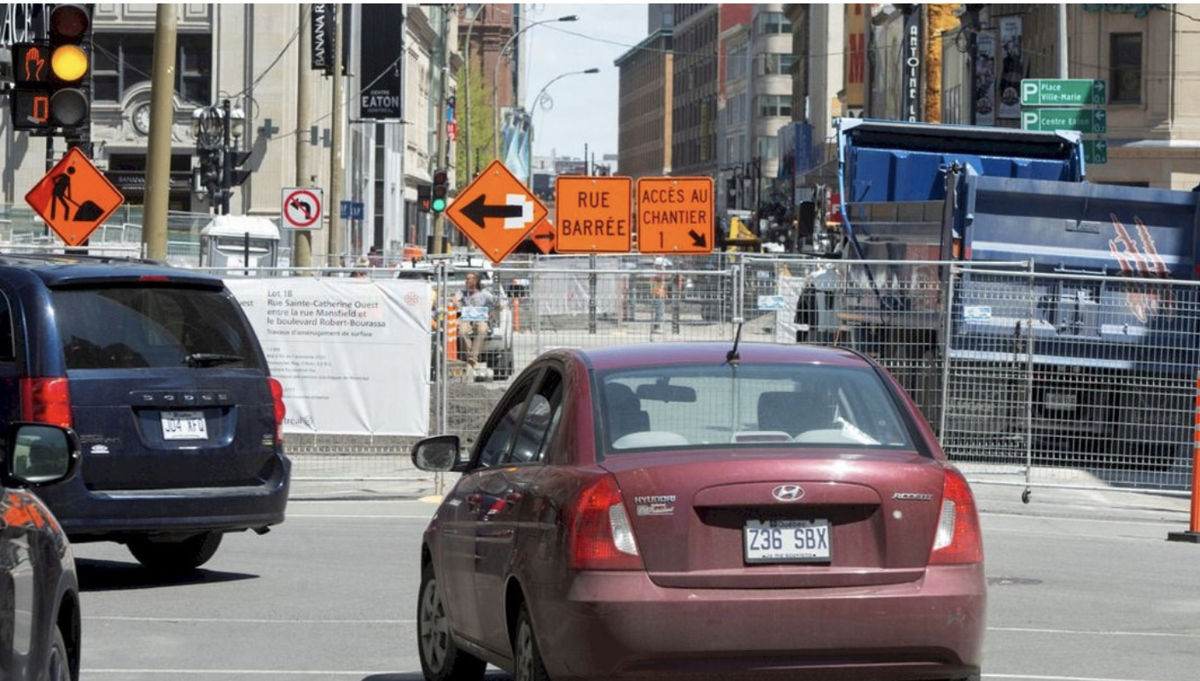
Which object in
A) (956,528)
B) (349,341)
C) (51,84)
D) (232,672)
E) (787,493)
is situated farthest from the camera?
(349,341)

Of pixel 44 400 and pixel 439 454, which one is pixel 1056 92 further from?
pixel 439 454

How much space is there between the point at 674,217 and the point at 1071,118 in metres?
10.4

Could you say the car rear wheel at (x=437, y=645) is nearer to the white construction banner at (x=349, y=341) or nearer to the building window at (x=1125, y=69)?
the white construction banner at (x=349, y=341)

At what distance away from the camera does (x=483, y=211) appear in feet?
74.5

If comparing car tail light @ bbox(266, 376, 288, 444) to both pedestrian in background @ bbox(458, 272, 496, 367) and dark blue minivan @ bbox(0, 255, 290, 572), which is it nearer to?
dark blue minivan @ bbox(0, 255, 290, 572)

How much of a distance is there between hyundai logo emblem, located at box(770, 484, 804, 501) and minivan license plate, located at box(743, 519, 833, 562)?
0.29 feet

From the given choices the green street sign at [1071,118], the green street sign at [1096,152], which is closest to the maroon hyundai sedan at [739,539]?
the green street sign at [1071,118]

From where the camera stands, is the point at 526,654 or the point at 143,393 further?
the point at 143,393

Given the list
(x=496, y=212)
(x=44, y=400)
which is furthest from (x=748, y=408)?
(x=496, y=212)

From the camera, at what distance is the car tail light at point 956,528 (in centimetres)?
700

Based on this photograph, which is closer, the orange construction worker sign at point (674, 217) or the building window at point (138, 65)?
the orange construction worker sign at point (674, 217)

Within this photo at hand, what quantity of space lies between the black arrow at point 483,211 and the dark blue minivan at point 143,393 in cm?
997

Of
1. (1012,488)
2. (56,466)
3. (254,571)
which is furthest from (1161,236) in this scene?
(56,466)

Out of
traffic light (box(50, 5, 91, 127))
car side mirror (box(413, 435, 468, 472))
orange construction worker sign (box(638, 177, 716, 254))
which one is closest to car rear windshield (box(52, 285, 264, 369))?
car side mirror (box(413, 435, 468, 472))
